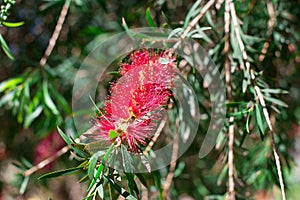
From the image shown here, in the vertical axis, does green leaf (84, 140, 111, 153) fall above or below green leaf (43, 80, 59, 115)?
above

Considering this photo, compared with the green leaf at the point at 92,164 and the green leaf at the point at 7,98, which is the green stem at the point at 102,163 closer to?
the green leaf at the point at 92,164

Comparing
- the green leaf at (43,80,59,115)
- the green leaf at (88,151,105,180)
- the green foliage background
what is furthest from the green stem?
the green leaf at (43,80,59,115)

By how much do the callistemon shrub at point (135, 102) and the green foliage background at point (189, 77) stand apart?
6.3 inches

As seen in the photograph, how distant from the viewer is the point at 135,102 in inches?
23.0

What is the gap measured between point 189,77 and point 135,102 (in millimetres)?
389

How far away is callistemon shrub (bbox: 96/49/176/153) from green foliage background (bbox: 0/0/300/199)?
0.52 feet

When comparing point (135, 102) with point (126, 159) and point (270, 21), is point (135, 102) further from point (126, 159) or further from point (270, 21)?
point (270, 21)

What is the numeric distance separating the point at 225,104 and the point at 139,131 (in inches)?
9.5

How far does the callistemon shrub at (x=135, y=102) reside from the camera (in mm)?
580

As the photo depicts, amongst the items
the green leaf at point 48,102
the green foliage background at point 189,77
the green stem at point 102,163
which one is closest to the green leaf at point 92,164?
the green stem at point 102,163

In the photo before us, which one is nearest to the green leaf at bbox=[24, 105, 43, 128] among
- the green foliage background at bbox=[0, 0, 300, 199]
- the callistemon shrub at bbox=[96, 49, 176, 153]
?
the green foliage background at bbox=[0, 0, 300, 199]

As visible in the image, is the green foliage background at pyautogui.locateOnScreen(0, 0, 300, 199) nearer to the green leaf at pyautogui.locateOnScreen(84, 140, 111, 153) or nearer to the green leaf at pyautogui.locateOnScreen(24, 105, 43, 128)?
the green leaf at pyautogui.locateOnScreen(24, 105, 43, 128)

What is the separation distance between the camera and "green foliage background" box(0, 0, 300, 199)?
948 mm

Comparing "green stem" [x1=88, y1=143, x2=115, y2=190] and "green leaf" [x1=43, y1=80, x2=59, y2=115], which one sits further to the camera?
"green leaf" [x1=43, y1=80, x2=59, y2=115]
